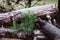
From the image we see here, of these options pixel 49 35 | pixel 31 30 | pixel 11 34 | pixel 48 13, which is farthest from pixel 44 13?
pixel 49 35

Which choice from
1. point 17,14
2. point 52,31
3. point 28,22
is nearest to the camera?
point 52,31

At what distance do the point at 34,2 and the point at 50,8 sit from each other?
30.9 inches

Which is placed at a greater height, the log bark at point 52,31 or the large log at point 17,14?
the large log at point 17,14

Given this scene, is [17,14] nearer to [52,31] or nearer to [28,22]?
[28,22]

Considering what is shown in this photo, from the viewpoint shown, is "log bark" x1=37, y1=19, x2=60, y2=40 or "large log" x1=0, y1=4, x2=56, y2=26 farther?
"large log" x1=0, y1=4, x2=56, y2=26

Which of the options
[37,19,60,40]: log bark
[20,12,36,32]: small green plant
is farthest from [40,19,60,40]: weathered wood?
[20,12,36,32]: small green plant

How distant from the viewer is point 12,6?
3727mm

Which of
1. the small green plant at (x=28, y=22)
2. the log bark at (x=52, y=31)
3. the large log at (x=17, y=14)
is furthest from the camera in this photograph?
the large log at (x=17, y=14)

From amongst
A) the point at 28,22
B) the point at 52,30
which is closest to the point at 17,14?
the point at 28,22

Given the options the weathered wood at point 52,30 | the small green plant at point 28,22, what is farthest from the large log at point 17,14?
the weathered wood at point 52,30

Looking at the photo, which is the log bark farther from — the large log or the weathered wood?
the large log

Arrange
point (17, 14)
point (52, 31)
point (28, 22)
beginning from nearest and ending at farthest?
point (52, 31) → point (28, 22) → point (17, 14)

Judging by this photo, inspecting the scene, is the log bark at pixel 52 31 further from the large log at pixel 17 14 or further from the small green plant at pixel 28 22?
the large log at pixel 17 14

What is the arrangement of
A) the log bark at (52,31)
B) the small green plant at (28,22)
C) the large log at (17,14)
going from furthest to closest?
1. the large log at (17,14)
2. the small green plant at (28,22)
3. the log bark at (52,31)
